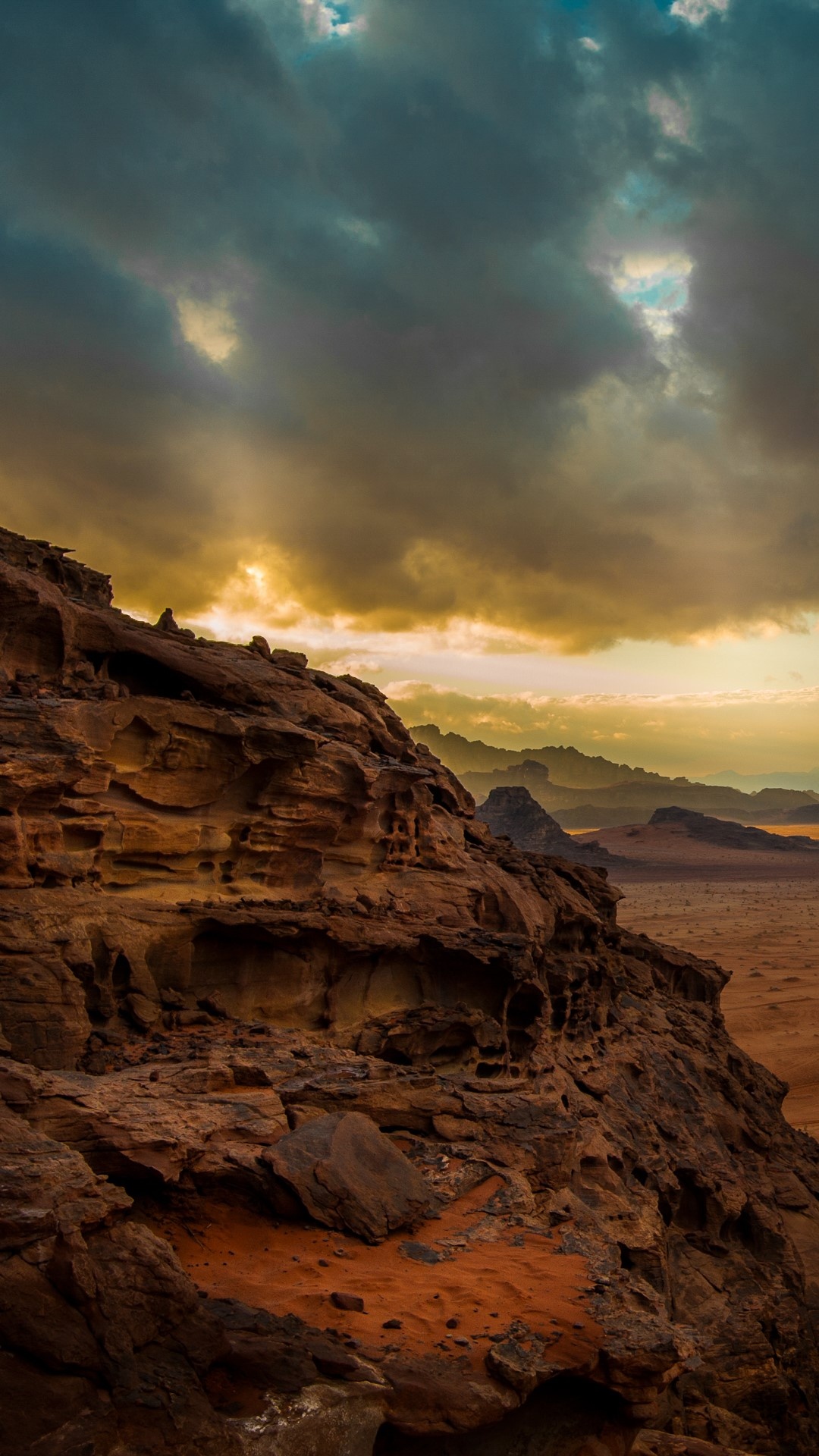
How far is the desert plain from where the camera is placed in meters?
36.3

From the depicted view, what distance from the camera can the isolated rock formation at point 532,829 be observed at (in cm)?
10612

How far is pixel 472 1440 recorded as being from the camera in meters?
7.51

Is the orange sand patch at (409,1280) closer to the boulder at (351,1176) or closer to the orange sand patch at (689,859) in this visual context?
the boulder at (351,1176)

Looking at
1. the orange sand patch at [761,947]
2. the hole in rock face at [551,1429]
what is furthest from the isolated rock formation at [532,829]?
the hole in rock face at [551,1429]

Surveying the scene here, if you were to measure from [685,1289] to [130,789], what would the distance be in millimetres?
13162

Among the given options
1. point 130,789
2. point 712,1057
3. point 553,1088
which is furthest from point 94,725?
point 712,1057

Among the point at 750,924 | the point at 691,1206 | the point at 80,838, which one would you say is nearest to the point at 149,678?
the point at 80,838

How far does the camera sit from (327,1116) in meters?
10.9

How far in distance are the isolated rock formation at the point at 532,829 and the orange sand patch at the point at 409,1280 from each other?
91.1 metres

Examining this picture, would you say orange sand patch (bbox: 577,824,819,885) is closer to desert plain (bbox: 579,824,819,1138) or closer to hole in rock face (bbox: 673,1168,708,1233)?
desert plain (bbox: 579,824,819,1138)

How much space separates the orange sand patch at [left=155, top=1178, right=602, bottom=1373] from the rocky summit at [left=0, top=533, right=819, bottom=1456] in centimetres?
4

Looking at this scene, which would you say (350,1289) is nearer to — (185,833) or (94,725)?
(185,833)

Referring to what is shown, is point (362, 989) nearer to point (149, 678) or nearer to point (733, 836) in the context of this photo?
point (149, 678)

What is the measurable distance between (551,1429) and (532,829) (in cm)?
10545
